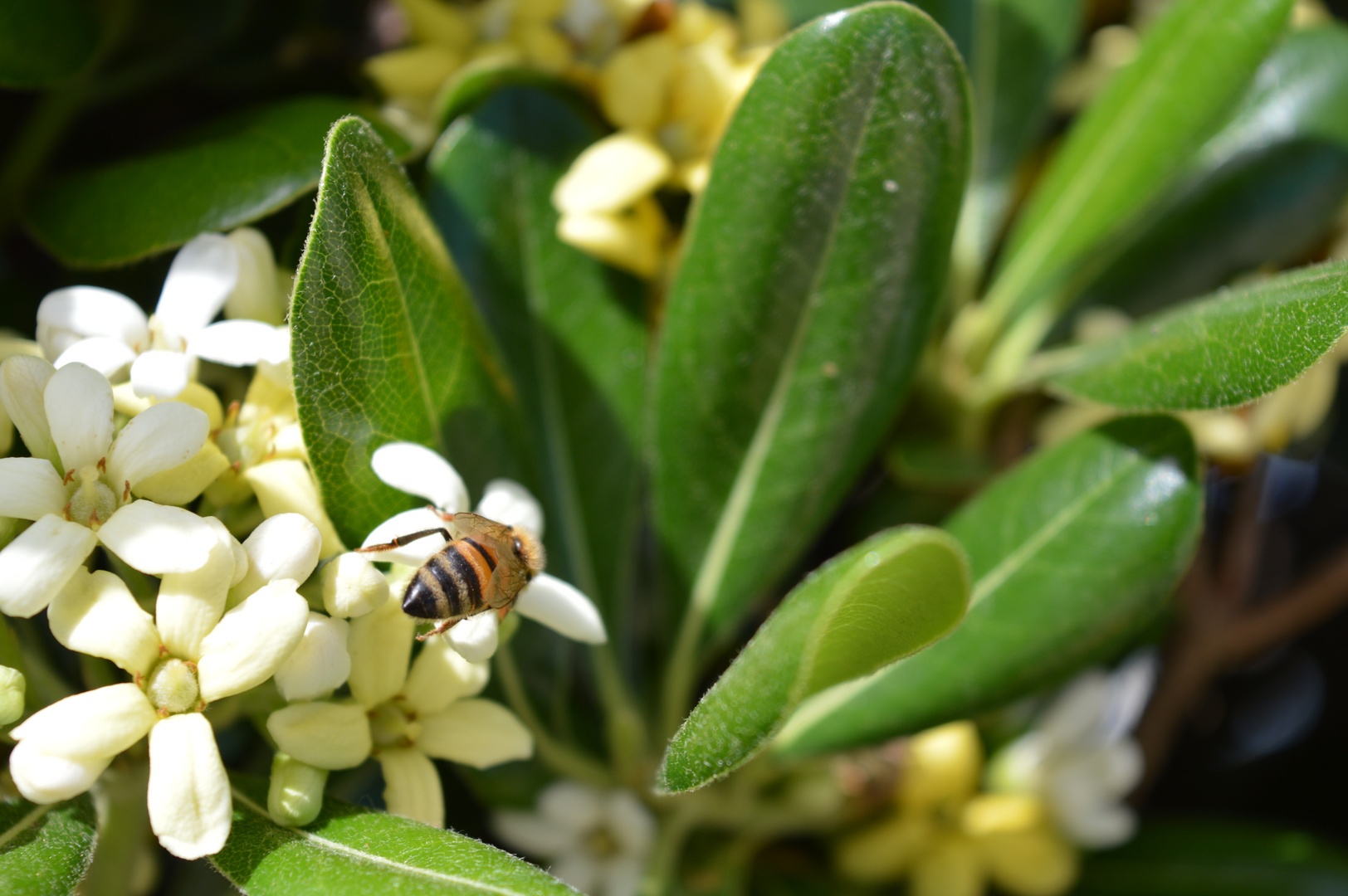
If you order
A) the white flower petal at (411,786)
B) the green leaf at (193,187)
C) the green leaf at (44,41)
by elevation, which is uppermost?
the green leaf at (44,41)

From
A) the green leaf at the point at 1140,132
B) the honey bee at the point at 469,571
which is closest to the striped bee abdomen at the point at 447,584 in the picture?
the honey bee at the point at 469,571

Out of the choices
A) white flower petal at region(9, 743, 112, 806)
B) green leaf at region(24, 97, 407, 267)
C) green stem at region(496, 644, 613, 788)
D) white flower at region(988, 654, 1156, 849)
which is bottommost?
white flower at region(988, 654, 1156, 849)

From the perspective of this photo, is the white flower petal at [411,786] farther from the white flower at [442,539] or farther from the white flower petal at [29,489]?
the white flower petal at [29,489]

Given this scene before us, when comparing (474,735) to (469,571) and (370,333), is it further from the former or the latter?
(370,333)

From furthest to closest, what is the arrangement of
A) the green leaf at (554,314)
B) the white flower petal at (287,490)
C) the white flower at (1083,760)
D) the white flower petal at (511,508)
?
the white flower at (1083,760)
the green leaf at (554,314)
the white flower petal at (511,508)
the white flower petal at (287,490)

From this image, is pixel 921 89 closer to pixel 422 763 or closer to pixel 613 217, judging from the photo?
pixel 613 217

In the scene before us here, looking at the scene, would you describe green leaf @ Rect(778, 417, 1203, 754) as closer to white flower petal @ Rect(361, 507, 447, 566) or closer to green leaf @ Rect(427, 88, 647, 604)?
green leaf @ Rect(427, 88, 647, 604)

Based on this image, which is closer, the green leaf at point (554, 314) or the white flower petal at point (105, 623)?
the white flower petal at point (105, 623)

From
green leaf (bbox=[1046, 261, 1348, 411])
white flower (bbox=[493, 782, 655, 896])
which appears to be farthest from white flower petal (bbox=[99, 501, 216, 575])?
green leaf (bbox=[1046, 261, 1348, 411])
